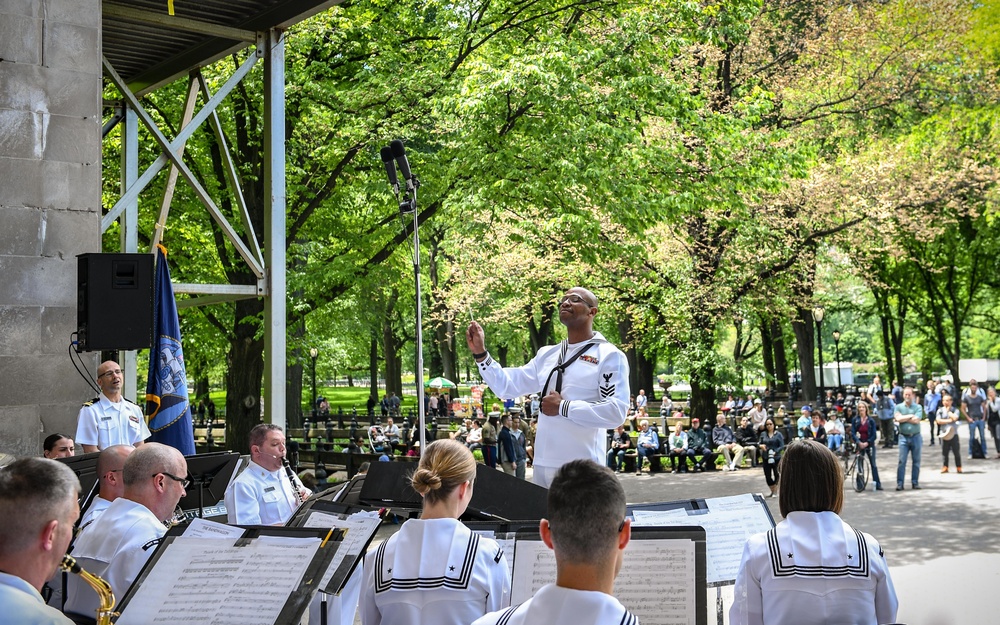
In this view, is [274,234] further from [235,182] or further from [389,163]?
[389,163]

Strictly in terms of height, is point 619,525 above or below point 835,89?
below

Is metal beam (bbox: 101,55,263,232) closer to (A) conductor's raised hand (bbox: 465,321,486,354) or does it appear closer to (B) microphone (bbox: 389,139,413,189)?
(B) microphone (bbox: 389,139,413,189)

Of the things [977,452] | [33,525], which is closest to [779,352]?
[977,452]

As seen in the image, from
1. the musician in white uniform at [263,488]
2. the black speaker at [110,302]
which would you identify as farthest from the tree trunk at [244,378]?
the musician in white uniform at [263,488]

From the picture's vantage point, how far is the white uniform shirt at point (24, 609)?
271 cm

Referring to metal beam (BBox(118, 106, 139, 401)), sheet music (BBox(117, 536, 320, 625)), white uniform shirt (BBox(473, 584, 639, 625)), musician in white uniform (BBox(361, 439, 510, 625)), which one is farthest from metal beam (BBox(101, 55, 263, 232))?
white uniform shirt (BBox(473, 584, 639, 625))

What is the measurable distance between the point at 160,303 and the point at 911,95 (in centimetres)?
2660

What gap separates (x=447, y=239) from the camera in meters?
34.8

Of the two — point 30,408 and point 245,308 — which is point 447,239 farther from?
point 30,408

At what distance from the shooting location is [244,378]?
1817 cm

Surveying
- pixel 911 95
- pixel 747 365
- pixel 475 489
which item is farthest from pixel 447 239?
pixel 475 489

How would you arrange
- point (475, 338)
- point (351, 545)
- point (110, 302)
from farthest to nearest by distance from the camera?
point (110, 302) < point (475, 338) < point (351, 545)

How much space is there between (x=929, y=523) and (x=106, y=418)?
1199 centimetres

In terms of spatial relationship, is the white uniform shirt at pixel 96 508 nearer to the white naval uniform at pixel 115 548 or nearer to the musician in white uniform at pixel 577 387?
the white naval uniform at pixel 115 548
